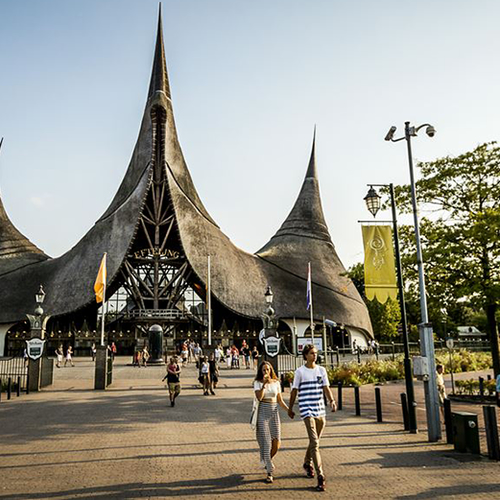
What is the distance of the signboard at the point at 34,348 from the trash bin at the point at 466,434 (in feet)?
50.6

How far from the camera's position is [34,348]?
1850cm

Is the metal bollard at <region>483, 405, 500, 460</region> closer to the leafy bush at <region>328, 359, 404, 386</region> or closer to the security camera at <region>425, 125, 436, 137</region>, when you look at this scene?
the security camera at <region>425, 125, 436, 137</region>

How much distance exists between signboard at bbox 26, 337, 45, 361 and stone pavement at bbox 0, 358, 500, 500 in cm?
527

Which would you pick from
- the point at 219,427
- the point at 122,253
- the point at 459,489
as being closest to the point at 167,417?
the point at 219,427

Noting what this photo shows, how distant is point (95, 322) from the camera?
43938mm

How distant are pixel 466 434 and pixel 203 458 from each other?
13.5 feet

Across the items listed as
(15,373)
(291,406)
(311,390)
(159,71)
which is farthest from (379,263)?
(159,71)

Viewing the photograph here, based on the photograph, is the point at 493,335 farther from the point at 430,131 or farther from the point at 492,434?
the point at 492,434

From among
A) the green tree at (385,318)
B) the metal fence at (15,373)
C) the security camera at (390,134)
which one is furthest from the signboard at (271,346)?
the green tree at (385,318)

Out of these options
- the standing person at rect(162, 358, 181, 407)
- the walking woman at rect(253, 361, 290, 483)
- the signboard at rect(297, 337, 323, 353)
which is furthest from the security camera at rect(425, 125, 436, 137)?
the signboard at rect(297, 337, 323, 353)

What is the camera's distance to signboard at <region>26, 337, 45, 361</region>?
18406 millimetres

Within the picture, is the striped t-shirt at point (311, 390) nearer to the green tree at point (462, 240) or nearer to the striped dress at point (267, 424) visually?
the striped dress at point (267, 424)

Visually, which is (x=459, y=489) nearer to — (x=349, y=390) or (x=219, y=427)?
(x=219, y=427)

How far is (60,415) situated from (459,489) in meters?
9.63
